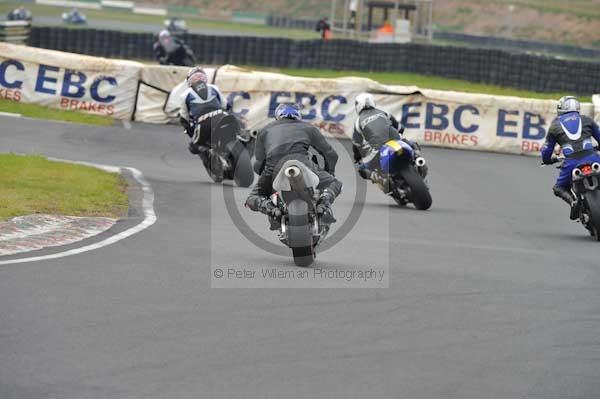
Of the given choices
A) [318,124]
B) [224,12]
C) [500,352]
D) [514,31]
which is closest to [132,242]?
[500,352]

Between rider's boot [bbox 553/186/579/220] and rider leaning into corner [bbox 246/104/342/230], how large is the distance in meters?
4.09

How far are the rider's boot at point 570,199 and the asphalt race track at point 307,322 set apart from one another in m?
0.57

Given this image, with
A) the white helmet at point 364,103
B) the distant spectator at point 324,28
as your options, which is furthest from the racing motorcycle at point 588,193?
the distant spectator at point 324,28

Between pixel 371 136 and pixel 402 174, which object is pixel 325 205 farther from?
pixel 371 136

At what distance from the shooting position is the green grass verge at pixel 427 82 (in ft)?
107

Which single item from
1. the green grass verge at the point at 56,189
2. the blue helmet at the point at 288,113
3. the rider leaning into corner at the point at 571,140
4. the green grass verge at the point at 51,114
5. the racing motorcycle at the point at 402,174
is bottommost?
the green grass verge at the point at 51,114

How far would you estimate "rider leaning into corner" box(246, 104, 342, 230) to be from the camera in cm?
1060

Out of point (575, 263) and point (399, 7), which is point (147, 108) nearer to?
point (575, 263)

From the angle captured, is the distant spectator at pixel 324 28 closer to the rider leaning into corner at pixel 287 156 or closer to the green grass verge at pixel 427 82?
the green grass verge at pixel 427 82

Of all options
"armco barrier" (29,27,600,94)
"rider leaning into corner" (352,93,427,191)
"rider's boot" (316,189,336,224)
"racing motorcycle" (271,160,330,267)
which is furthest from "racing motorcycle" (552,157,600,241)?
"armco barrier" (29,27,600,94)

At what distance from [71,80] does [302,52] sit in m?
13.0

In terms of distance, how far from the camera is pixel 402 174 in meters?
15.5

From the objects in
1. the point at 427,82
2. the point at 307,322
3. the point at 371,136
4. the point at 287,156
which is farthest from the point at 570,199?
the point at 427,82

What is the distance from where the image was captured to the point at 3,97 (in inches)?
981
